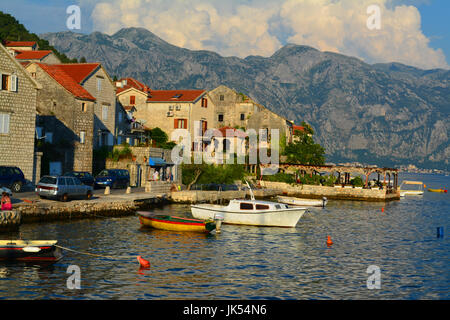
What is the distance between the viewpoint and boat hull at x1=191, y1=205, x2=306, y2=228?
148 ft

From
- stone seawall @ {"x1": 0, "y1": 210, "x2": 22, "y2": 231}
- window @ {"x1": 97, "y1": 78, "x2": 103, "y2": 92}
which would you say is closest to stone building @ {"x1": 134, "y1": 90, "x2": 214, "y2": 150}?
window @ {"x1": 97, "y1": 78, "x2": 103, "y2": 92}

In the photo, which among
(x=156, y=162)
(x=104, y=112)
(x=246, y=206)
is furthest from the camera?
(x=104, y=112)

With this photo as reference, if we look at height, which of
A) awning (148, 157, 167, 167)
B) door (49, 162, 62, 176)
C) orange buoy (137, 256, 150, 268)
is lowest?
orange buoy (137, 256, 150, 268)

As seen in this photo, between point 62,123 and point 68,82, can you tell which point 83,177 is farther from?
point 68,82

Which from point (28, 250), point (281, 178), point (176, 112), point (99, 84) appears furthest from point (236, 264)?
point (281, 178)

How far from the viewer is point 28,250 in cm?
2588

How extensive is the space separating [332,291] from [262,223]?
21499 millimetres

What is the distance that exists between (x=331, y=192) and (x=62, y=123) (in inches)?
2226

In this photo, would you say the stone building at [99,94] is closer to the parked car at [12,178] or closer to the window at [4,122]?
the window at [4,122]

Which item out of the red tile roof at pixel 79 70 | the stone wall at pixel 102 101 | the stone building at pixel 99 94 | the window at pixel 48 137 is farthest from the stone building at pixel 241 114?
the window at pixel 48 137

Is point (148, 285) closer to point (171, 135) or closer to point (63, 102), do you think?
point (63, 102)

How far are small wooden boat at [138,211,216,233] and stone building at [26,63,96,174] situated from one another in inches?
924

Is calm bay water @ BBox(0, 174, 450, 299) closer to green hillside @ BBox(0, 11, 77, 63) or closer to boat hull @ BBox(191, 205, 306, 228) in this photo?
boat hull @ BBox(191, 205, 306, 228)
